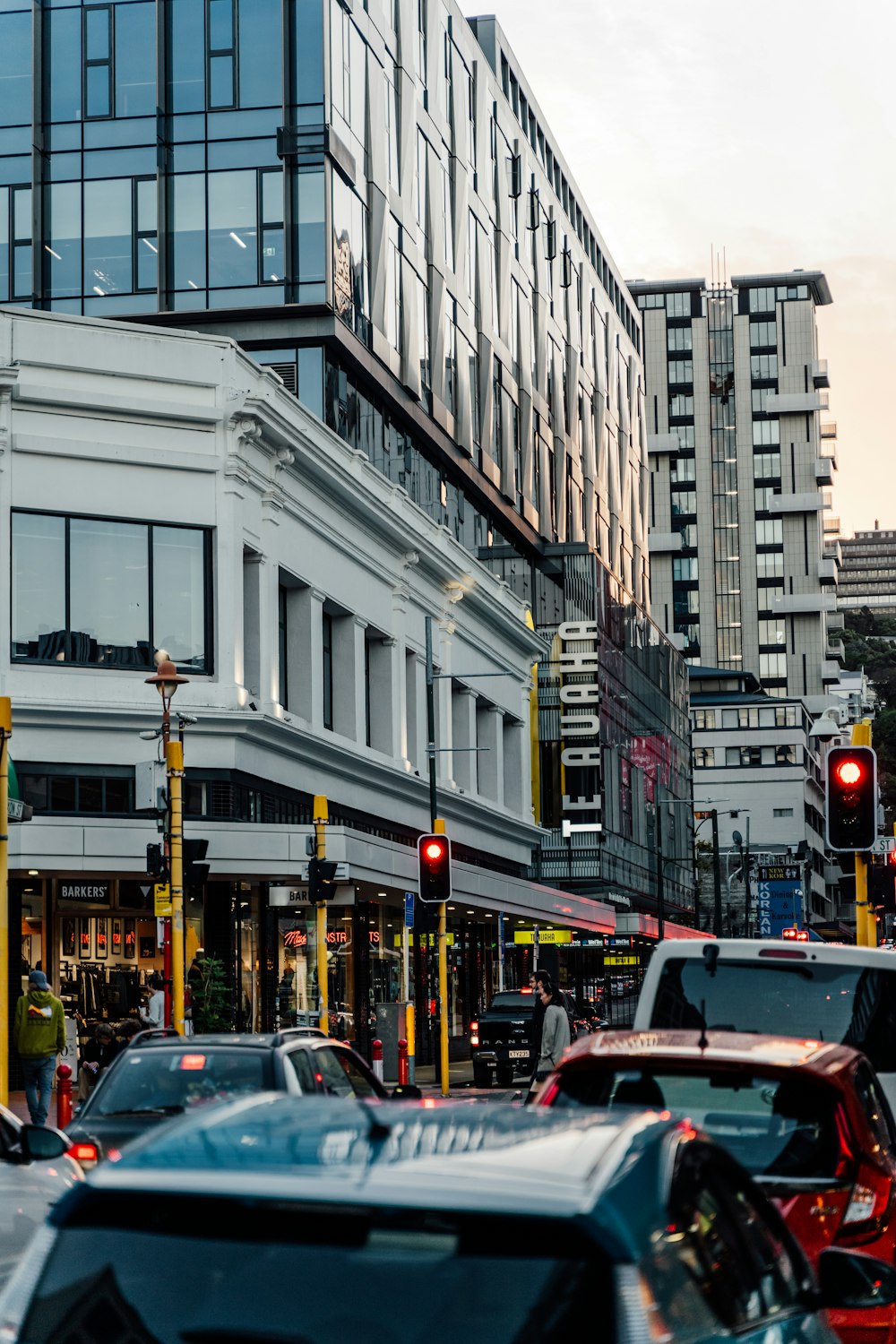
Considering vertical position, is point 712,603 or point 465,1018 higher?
point 712,603

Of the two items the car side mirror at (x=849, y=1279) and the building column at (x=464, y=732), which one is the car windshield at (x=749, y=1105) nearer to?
the car side mirror at (x=849, y=1279)

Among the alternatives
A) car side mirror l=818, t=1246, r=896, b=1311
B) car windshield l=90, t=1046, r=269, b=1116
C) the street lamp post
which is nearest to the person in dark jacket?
the street lamp post

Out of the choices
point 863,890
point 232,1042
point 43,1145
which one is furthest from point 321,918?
point 43,1145

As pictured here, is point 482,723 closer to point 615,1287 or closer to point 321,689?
point 321,689

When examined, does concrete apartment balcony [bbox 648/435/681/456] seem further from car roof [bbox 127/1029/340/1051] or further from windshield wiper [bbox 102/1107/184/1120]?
windshield wiper [bbox 102/1107/184/1120]

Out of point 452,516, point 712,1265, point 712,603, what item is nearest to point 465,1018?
point 452,516

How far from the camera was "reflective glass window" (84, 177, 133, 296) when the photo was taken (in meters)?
46.7

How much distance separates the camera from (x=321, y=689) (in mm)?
43219

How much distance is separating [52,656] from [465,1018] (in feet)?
77.8

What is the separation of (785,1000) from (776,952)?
27 centimetres

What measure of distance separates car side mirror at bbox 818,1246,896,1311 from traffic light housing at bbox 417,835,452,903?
25.7 meters

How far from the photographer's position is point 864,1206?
7902mm

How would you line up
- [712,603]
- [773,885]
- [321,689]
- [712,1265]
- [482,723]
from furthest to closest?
[712,603] < [773,885] < [482,723] < [321,689] < [712,1265]

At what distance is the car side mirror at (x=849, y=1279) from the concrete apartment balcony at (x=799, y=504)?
165156mm
